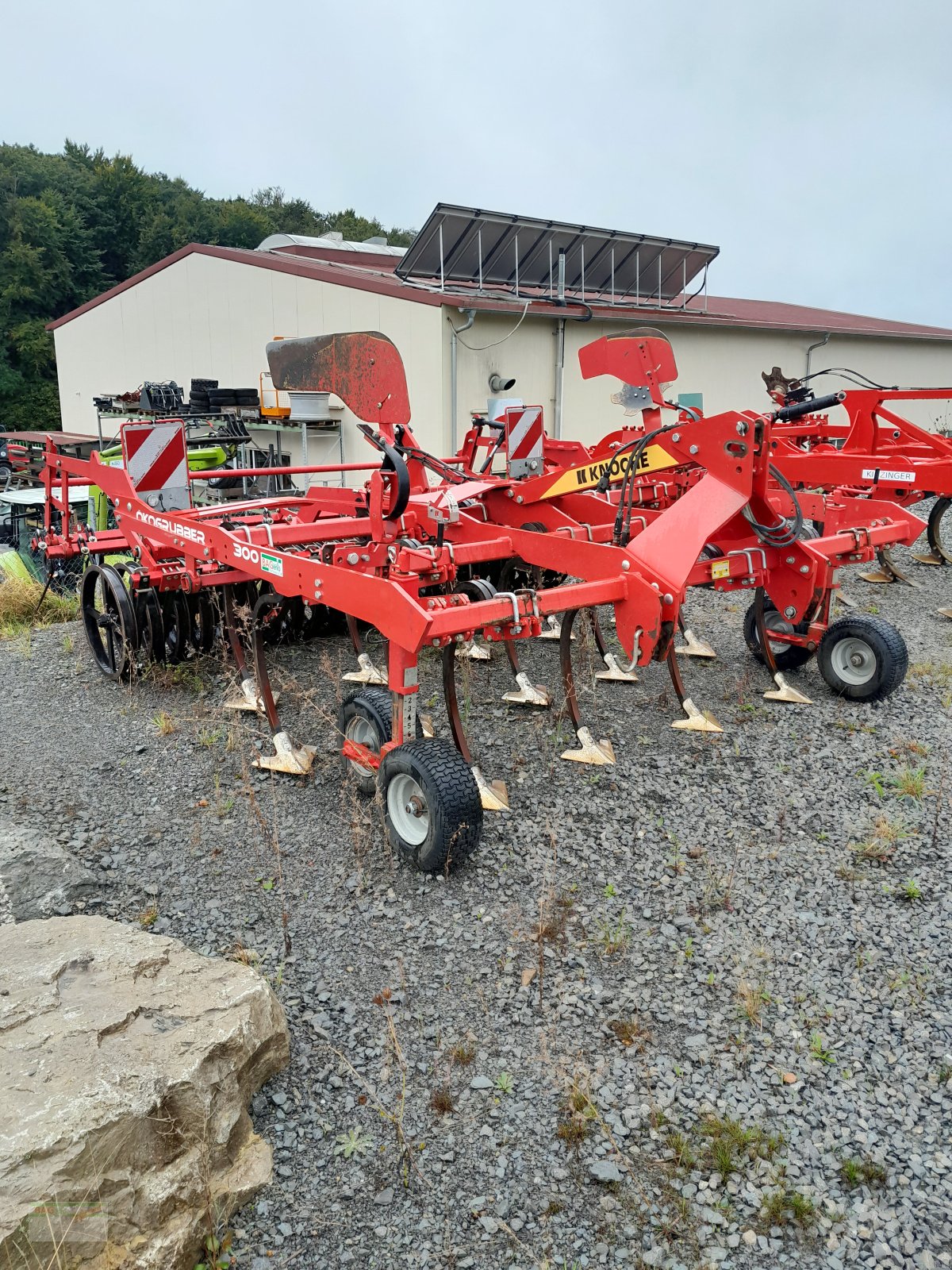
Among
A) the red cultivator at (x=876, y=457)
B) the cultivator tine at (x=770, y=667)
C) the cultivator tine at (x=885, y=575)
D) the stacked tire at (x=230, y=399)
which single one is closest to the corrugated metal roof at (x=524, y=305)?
the stacked tire at (x=230, y=399)

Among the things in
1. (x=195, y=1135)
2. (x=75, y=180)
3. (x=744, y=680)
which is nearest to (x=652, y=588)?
(x=744, y=680)

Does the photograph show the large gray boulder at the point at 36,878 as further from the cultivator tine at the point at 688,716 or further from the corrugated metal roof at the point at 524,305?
the corrugated metal roof at the point at 524,305

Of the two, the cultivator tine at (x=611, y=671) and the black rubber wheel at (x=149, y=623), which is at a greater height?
the black rubber wheel at (x=149, y=623)

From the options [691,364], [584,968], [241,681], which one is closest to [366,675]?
[241,681]

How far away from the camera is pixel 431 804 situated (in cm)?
364

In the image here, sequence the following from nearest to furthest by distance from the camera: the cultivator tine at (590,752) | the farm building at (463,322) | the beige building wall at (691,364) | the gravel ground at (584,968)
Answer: the gravel ground at (584,968) → the cultivator tine at (590,752) → the farm building at (463,322) → the beige building wall at (691,364)

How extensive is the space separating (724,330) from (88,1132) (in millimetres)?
16539

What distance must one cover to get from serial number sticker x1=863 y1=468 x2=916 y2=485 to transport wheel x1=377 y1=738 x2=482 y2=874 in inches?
193

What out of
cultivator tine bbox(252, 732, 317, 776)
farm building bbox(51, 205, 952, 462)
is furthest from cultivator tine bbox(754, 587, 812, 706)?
farm building bbox(51, 205, 952, 462)

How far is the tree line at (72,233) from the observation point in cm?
3431

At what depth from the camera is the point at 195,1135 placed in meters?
2.27

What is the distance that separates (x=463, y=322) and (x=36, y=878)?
10.3 m

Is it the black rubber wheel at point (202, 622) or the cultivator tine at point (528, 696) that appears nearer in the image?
the cultivator tine at point (528, 696)

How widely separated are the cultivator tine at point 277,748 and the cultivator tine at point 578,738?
52.9 inches
